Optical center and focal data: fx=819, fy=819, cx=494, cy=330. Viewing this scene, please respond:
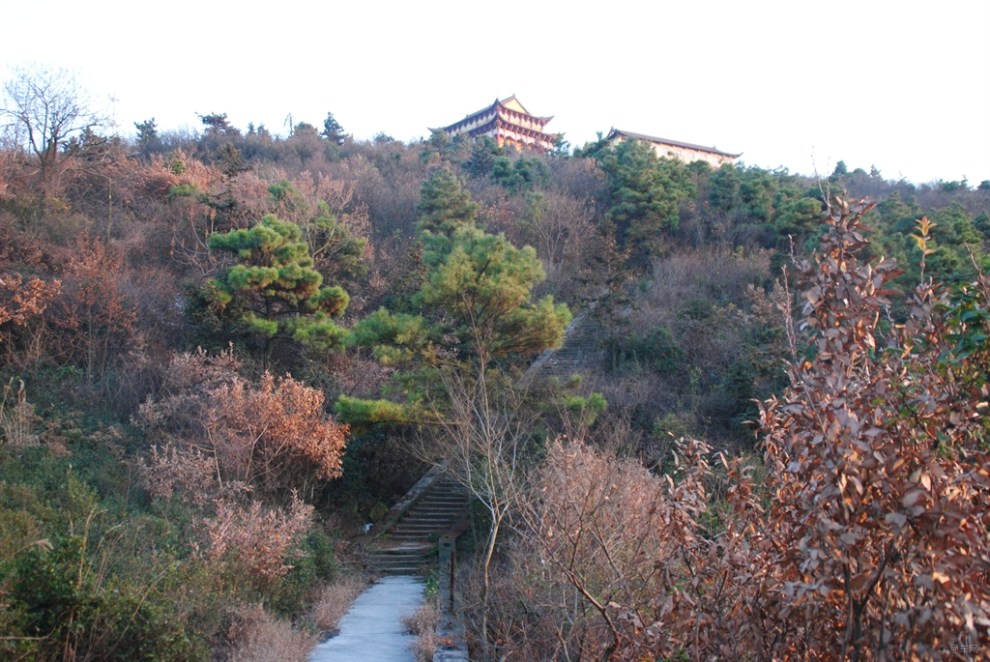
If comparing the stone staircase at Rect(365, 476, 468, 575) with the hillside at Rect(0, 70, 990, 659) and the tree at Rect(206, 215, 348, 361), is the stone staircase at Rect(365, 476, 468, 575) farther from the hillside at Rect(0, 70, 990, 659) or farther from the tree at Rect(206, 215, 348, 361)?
the tree at Rect(206, 215, 348, 361)

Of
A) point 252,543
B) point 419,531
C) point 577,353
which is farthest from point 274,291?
point 252,543

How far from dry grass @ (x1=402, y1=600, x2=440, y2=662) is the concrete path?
12cm

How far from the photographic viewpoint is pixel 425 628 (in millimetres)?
11586

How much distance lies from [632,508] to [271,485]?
32.3ft

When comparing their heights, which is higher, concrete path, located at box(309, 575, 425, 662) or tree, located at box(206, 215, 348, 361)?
tree, located at box(206, 215, 348, 361)

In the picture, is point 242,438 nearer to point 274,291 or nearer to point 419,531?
point 419,531

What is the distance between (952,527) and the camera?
3037 millimetres

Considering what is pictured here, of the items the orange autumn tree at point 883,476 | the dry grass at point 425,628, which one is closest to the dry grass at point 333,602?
the dry grass at point 425,628

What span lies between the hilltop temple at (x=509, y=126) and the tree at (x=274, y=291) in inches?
1582

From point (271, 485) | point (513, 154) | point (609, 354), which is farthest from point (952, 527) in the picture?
point (513, 154)

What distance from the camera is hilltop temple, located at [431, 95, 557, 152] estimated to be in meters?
61.8

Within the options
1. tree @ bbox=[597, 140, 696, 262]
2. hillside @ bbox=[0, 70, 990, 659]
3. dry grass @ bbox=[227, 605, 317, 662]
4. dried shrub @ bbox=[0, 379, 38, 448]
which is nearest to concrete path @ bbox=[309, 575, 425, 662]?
dry grass @ bbox=[227, 605, 317, 662]

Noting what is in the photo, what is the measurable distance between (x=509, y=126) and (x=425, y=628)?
55251 millimetres

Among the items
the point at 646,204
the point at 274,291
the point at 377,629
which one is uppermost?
the point at 646,204
